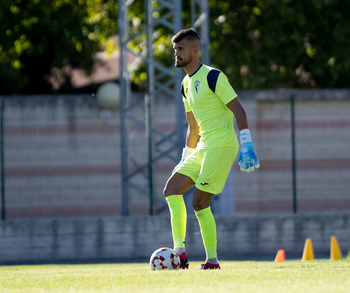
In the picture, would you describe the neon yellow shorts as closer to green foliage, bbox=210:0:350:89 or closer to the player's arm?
the player's arm

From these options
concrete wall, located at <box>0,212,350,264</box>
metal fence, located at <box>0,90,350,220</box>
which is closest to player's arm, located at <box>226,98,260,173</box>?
concrete wall, located at <box>0,212,350,264</box>

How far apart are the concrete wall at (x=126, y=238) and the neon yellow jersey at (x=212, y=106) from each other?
191 inches

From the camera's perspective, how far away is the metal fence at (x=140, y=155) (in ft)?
43.6

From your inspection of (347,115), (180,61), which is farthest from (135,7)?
(180,61)

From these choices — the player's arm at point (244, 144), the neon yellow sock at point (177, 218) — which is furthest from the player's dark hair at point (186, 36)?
the neon yellow sock at point (177, 218)

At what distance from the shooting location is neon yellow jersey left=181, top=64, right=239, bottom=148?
19.4ft

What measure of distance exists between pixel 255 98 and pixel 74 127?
4378mm

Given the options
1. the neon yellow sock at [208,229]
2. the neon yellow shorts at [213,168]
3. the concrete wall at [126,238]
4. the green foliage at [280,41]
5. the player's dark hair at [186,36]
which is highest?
the green foliage at [280,41]

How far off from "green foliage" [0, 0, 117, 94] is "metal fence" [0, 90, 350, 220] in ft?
14.3

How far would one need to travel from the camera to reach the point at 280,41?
1892 centimetres

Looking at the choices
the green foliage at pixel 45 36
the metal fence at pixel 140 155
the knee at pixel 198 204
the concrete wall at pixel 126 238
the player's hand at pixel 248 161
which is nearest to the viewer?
the player's hand at pixel 248 161

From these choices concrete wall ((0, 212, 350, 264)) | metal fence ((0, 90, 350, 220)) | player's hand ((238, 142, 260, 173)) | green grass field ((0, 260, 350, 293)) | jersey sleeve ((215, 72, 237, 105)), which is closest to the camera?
green grass field ((0, 260, 350, 293))

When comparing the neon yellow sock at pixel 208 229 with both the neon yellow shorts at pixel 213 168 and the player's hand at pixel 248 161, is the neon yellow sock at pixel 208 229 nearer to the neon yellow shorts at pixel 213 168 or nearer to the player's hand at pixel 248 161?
the neon yellow shorts at pixel 213 168

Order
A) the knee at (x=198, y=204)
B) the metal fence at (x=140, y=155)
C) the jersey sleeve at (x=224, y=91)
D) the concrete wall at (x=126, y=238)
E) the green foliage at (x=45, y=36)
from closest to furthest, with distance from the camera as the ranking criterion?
the jersey sleeve at (x=224, y=91) → the knee at (x=198, y=204) → the concrete wall at (x=126, y=238) → the metal fence at (x=140, y=155) → the green foliage at (x=45, y=36)
